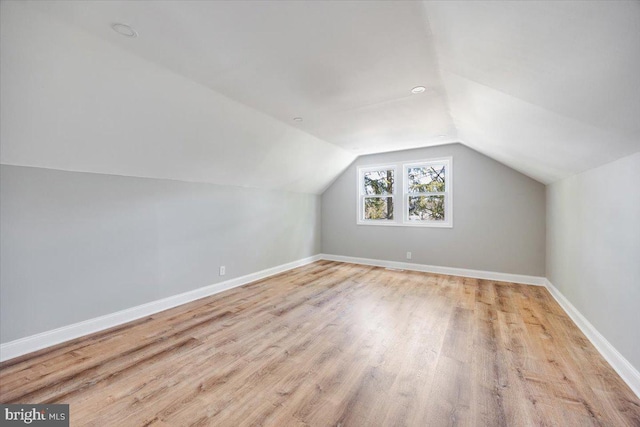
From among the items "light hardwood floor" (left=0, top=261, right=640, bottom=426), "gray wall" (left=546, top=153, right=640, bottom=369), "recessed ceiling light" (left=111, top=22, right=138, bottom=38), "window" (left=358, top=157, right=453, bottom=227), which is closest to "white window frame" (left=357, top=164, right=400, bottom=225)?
"window" (left=358, top=157, right=453, bottom=227)

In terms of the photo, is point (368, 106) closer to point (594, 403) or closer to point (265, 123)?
point (265, 123)

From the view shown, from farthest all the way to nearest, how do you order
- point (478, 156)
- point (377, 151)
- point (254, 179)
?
point (377, 151)
point (478, 156)
point (254, 179)

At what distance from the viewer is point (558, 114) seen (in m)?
1.82

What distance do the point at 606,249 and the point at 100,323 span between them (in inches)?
189

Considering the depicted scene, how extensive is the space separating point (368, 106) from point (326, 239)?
3836 millimetres

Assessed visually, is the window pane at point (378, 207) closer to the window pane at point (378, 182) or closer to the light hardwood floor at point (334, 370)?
the window pane at point (378, 182)

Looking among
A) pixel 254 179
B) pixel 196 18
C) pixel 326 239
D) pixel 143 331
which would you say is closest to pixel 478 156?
pixel 326 239

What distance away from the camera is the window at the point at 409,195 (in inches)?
197

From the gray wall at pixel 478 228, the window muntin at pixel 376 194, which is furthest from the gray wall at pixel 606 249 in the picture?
the window muntin at pixel 376 194

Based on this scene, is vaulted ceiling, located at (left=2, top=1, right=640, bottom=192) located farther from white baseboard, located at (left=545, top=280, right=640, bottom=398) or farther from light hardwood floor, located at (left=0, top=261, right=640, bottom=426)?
light hardwood floor, located at (left=0, top=261, right=640, bottom=426)

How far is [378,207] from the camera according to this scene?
5.73m

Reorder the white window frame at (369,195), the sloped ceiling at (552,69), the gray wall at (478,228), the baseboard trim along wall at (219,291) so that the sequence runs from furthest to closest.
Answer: the white window frame at (369,195) → the gray wall at (478,228) → the baseboard trim along wall at (219,291) → the sloped ceiling at (552,69)

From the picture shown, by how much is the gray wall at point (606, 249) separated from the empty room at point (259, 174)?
25mm

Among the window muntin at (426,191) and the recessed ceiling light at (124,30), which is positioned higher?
the recessed ceiling light at (124,30)
